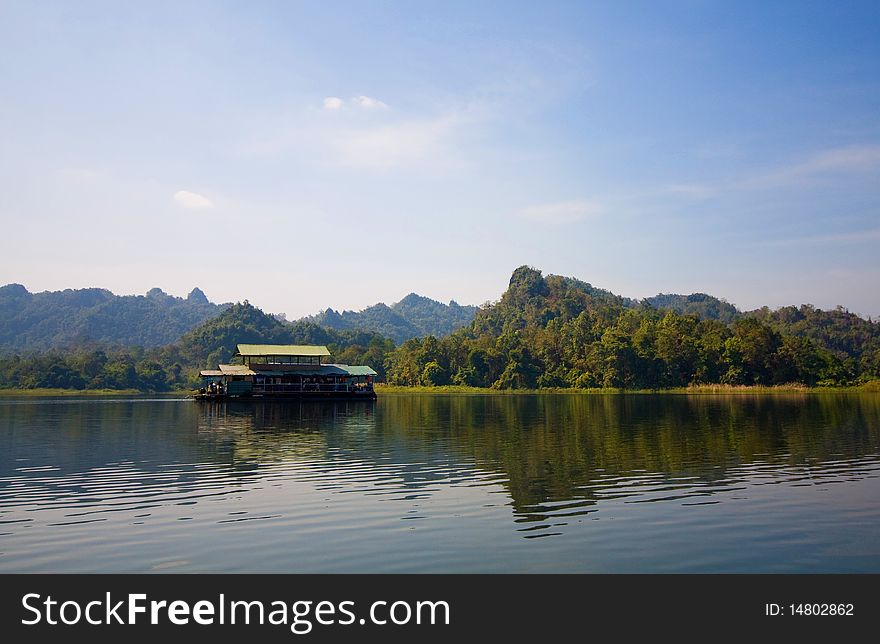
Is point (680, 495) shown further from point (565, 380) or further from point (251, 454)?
point (565, 380)

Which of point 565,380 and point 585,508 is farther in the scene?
Result: point 565,380

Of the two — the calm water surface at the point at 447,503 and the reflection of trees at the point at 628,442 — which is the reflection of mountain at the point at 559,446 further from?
the calm water surface at the point at 447,503

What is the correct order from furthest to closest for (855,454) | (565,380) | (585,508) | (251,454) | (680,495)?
(565,380)
(251,454)
(855,454)
(680,495)
(585,508)

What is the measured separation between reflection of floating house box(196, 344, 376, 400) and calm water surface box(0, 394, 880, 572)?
57.2 metres

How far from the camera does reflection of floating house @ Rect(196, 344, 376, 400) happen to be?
10038 centimetres

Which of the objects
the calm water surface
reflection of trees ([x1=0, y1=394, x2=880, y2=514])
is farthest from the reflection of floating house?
the calm water surface

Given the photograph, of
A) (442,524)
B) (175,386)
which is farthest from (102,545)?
(175,386)

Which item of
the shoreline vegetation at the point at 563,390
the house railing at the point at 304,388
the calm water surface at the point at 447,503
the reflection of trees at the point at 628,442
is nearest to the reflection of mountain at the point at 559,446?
the reflection of trees at the point at 628,442

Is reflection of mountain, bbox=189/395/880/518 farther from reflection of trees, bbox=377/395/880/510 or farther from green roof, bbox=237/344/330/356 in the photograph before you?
green roof, bbox=237/344/330/356

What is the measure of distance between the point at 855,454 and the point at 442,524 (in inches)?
932

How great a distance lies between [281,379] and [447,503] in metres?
85.7

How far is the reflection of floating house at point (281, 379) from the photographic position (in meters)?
100

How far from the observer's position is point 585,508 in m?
20.2
